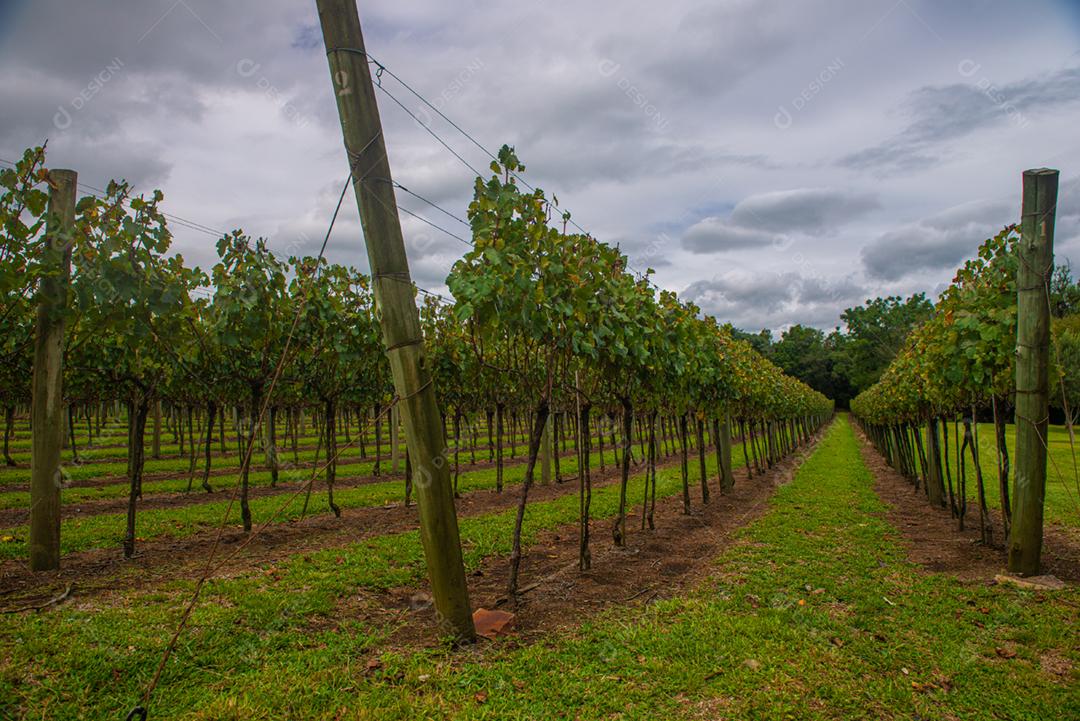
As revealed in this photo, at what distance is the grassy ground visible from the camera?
3777 mm

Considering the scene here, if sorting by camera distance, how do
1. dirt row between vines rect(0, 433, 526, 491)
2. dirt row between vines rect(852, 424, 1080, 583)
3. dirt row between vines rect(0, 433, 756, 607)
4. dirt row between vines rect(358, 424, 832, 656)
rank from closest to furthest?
dirt row between vines rect(358, 424, 832, 656) < dirt row between vines rect(0, 433, 756, 607) < dirt row between vines rect(852, 424, 1080, 583) < dirt row between vines rect(0, 433, 526, 491)

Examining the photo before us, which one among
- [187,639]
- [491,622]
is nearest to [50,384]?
[187,639]

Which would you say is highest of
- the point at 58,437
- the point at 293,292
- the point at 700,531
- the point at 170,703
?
the point at 293,292

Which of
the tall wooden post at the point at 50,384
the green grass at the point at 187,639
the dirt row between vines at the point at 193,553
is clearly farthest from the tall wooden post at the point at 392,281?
the tall wooden post at the point at 50,384

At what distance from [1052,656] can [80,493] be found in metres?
16.8

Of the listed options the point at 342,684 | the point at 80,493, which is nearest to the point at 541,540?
the point at 342,684

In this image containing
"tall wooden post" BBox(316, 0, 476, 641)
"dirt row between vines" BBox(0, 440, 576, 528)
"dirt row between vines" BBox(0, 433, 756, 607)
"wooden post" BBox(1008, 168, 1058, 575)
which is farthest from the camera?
"dirt row between vines" BBox(0, 440, 576, 528)

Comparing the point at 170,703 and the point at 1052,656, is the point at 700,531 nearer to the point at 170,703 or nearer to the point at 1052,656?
the point at 1052,656

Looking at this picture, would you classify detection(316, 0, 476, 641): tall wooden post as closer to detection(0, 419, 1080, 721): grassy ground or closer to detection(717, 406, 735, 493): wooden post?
detection(0, 419, 1080, 721): grassy ground

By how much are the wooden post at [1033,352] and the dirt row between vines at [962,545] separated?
0.78 m

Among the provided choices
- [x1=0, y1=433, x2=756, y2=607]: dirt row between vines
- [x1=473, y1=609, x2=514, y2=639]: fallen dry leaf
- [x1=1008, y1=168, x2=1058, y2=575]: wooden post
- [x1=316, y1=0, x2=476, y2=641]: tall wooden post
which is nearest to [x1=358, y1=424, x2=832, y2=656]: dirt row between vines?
[x1=473, y1=609, x2=514, y2=639]: fallen dry leaf

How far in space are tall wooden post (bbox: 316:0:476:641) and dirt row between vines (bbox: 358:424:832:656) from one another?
114 centimetres

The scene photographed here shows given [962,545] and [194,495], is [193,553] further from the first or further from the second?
[962,545]

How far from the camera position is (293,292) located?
9523mm
